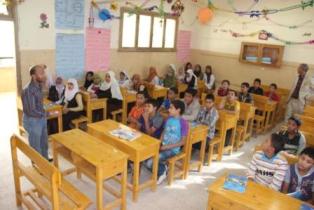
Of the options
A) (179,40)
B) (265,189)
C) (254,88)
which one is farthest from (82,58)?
(265,189)

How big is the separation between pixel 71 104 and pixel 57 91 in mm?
495

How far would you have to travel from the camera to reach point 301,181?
2.54 metres

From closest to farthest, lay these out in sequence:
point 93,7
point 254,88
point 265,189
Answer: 1. point 265,189
2. point 93,7
3. point 254,88

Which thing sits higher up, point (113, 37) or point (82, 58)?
point (113, 37)

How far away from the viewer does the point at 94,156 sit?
2697 mm

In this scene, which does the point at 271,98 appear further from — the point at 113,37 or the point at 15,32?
the point at 15,32

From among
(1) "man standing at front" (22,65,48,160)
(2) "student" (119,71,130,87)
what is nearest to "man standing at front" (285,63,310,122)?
(2) "student" (119,71,130,87)

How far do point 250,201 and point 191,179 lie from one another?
1.67m

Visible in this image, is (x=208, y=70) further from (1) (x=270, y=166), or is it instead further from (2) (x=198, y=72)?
(1) (x=270, y=166)

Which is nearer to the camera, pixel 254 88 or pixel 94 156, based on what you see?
pixel 94 156

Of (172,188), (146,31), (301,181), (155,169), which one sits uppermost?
(146,31)

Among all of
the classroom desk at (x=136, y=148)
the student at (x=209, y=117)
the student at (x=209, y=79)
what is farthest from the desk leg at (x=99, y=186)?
the student at (x=209, y=79)

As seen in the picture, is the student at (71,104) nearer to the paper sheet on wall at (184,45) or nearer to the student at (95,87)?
the student at (95,87)

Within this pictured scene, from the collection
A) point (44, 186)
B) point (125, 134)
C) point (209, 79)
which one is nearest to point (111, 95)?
point (125, 134)
